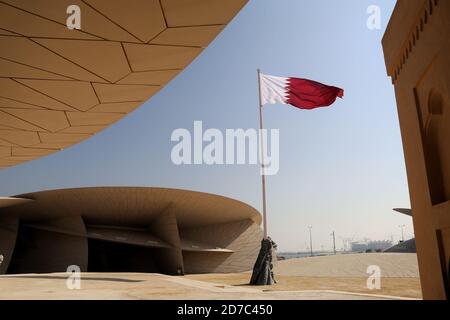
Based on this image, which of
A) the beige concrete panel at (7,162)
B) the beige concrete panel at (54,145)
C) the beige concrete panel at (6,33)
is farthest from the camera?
the beige concrete panel at (7,162)

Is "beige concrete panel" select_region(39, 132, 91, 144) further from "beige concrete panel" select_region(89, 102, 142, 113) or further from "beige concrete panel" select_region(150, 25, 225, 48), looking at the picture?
"beige concrete panel" select_region(150, 25, 225, 48)

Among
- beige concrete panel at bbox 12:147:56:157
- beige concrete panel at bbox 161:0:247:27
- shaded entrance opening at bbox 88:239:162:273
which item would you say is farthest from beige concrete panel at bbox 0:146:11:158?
shaded entrance opening at bbox 88:239:162:273

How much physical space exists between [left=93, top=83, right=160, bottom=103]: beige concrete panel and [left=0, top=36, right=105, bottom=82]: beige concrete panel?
0.38 meters

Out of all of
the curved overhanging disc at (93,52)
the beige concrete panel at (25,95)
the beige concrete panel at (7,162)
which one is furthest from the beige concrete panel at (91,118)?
the beige concrete panel at (7,162)

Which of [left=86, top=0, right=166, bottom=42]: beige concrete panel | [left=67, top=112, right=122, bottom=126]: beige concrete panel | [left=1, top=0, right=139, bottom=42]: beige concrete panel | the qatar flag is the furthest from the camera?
the qatar flag

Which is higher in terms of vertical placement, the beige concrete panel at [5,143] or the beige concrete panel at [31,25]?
the beige concrete panel at [5,143]

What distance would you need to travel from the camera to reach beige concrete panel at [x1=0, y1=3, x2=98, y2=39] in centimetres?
416

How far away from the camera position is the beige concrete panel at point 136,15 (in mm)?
4113

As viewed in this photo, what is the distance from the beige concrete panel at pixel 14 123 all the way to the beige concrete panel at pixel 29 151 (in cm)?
199

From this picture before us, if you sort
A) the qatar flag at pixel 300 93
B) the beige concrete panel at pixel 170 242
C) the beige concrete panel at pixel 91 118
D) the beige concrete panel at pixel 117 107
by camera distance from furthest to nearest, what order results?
1. the beige concrete panel at pixel 170 242
2. the qatar flag at pixel 300 93
3. the beige concrete panel at pixel 91 118
4. the beige concrete panel at pixel 117 107

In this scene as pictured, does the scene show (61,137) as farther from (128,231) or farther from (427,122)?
(128,231)

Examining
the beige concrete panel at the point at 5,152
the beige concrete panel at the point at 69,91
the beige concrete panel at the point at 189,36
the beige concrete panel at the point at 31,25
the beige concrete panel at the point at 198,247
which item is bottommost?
the beige concrete panel at the point at 198,247

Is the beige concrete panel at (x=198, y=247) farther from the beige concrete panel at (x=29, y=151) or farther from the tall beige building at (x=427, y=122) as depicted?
the tall beige building at (x=427, y=122)

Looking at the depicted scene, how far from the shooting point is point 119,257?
4356cm
